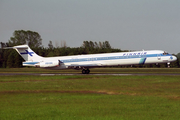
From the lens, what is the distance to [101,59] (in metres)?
42.3

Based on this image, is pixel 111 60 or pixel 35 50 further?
pixel 35 50

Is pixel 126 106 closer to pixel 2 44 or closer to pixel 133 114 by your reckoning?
pixel 133 114

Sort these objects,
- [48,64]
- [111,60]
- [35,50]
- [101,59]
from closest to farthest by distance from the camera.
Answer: [111,60] → [101,59] → [48,64] → [35,50]

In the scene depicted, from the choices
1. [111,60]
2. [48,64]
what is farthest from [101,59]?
[48,64]

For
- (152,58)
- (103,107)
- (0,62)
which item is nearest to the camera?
(103,107)

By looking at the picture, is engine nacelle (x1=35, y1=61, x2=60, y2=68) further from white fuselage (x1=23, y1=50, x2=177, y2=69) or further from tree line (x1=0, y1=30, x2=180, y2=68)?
tree line (x1=0, y1=30, x2=180, y2=68)

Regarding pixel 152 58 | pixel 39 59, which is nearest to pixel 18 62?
pixel 39 59

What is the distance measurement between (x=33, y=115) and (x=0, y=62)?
285 ft

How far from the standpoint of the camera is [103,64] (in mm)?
42219

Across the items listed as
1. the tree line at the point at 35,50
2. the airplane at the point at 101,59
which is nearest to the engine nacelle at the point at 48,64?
the airplane at the point at 101,59

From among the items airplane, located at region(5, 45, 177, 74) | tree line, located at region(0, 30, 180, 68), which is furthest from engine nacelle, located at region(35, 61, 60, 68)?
tree line, located at region(0, 30, 180, 68)

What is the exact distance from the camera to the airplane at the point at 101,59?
133 feet

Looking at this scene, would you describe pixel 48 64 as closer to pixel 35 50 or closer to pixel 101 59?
pixel 101 59

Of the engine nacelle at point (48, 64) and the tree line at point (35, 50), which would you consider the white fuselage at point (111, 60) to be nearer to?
the engine nacelle at point (48, 64)
